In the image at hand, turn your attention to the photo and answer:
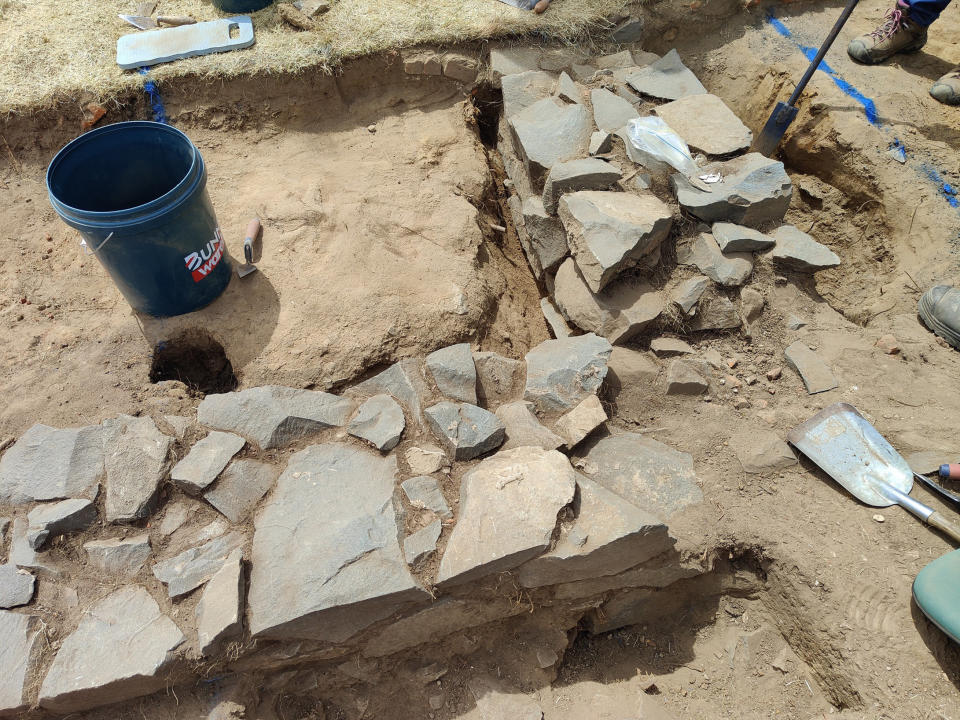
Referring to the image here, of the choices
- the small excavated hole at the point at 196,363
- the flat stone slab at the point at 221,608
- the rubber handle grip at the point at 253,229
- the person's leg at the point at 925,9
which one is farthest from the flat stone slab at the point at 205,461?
the person's leg at the point at 925,9

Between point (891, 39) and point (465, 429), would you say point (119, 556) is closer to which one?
point (465, 429)

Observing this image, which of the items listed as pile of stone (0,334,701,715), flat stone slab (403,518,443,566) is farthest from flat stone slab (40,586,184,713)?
flat stone slab (403,518,443,566)

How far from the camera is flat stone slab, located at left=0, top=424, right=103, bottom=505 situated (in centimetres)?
242

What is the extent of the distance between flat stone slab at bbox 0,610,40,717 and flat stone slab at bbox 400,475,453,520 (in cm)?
139

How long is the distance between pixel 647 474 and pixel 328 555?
1.34m

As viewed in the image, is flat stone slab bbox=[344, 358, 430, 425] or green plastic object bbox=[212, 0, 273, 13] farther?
green plastic object bbox=[212, 0, 273, 13]

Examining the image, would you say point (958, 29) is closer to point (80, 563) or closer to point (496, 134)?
point (496, 134)

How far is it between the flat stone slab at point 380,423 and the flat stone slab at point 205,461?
48cm

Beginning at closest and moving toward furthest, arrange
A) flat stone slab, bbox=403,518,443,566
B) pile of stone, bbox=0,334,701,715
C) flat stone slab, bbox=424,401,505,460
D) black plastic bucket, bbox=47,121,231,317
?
pile of stone, bbox=0,334,701,715
flat stone slab, bbox=403,518,443,566
flat stone slab, bbox=424,401,505,460
black plastic bucket, bbox=47,121,231,317

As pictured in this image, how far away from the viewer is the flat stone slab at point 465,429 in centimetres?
254

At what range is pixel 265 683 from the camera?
7.60 feet

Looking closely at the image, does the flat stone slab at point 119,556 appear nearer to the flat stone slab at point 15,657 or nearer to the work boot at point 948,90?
the flat stone slab at point 15,657

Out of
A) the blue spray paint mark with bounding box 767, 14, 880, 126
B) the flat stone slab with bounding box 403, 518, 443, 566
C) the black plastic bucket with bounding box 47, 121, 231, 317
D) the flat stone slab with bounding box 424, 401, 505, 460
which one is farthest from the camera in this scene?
the blue spray paint mark with bounding box 767, 14, 880, 126

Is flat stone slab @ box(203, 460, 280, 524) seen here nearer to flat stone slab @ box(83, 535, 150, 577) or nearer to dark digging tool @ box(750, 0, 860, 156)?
flat stone slab @ box(83, 535, 150, 577)
